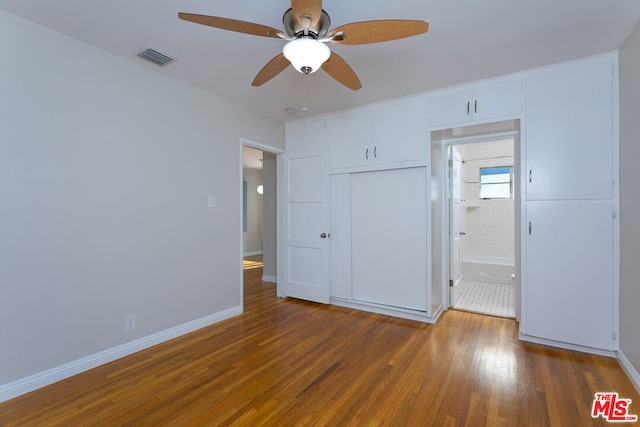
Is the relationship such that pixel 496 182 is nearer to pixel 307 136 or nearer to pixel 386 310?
pixel 386 310

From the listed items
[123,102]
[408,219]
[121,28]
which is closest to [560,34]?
[408,219]

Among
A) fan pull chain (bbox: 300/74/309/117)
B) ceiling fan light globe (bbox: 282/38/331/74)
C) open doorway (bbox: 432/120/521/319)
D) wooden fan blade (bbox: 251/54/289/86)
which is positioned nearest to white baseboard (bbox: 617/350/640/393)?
open doorway (bbox: 432/120/521/319)

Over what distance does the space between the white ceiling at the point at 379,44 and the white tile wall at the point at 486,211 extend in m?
3.06

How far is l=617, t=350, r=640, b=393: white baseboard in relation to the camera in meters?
2.05

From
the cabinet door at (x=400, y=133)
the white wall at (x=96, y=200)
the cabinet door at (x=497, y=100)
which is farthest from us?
the cabinet door at (x=400, y=133)

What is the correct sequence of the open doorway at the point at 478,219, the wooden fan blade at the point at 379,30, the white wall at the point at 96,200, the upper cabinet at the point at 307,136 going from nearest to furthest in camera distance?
the wooden fan blade at the point at 379,30 < the white wall at the point at 96,200 < the open doorway at the point at 478,219 < the upper cabinet at the point at 307,136

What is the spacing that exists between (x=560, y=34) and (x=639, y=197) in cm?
129

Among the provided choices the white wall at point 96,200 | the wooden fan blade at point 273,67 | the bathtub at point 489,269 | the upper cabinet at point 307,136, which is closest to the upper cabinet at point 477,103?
the upper cabinet at point 307,136

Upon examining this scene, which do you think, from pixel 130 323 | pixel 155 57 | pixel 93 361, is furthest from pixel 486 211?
pixel 93 361

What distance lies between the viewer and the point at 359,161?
3.74 metres

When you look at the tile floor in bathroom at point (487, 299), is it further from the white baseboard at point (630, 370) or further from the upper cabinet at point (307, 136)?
the upper cabinet at point (307, 136)

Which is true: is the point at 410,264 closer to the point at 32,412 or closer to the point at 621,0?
the point at 621,0

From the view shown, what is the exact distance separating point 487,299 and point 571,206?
1.94m

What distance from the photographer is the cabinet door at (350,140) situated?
3.67 meters
